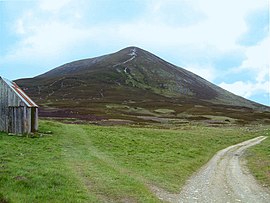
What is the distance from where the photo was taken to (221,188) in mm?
20797

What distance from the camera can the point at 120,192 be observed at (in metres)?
17.1

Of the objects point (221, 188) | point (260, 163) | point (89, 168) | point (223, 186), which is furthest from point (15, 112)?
point (260, 163)

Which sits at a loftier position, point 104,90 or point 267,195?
point 104,90

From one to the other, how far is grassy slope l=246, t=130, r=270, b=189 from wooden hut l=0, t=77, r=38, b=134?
26.0m

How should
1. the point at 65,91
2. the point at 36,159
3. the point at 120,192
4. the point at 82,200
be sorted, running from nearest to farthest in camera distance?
the point at 82,200 → the point at 120,192 → the point at 36,159 → the point at 65,91

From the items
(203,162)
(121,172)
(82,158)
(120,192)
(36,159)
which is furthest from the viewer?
(203,162)

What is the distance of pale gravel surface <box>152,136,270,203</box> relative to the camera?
18.0 metres

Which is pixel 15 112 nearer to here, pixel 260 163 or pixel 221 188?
pixel 221 188

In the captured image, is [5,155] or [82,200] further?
[5,155]

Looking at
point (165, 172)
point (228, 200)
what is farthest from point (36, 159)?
point (228, 200)

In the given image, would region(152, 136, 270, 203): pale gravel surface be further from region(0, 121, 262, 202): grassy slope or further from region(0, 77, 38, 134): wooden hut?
region(0, 77, 38, 134): wooden hut

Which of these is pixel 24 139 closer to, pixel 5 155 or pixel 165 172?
pixel 5 155

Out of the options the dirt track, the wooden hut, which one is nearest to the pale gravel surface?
the dirt track

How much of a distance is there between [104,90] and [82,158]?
557ft
